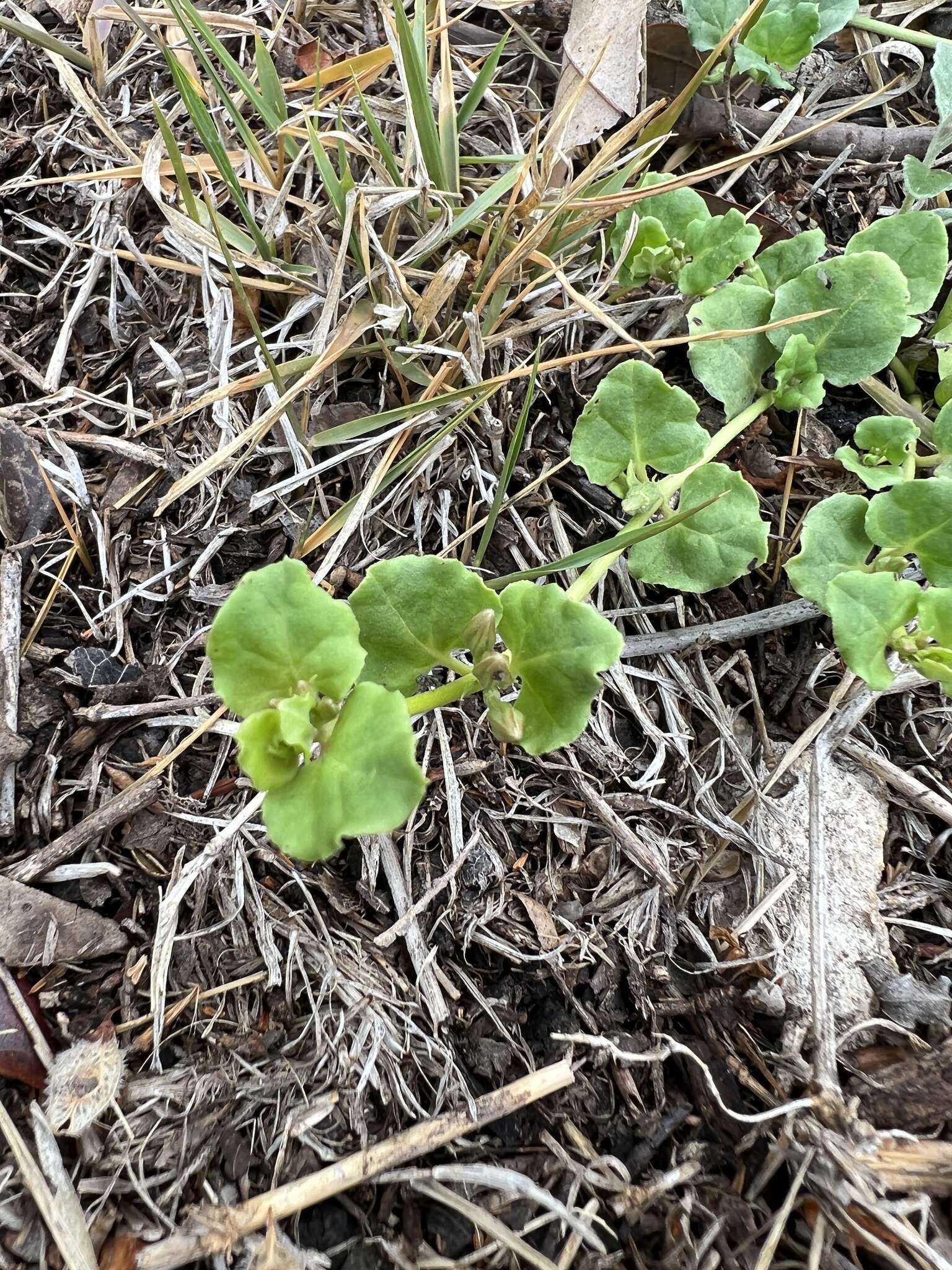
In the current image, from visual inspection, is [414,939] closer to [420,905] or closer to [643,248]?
[420,905]

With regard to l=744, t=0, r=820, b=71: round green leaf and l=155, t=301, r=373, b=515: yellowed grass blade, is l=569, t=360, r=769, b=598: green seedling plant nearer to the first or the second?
l=155, t=301, r=373, b=515: yellowed grass blade

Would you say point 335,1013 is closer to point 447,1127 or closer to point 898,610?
point 447,1127

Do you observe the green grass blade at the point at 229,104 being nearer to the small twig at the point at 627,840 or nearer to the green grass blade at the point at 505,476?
the green grass blade at the point at 505,476

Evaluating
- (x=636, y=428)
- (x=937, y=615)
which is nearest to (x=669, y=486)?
(x=636, y=428)

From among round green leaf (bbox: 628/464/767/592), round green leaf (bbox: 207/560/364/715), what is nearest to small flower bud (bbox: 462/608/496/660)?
round green leaf (bbox: 207/560/364/715)

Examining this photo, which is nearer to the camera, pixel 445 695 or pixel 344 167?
pixel 445 695
